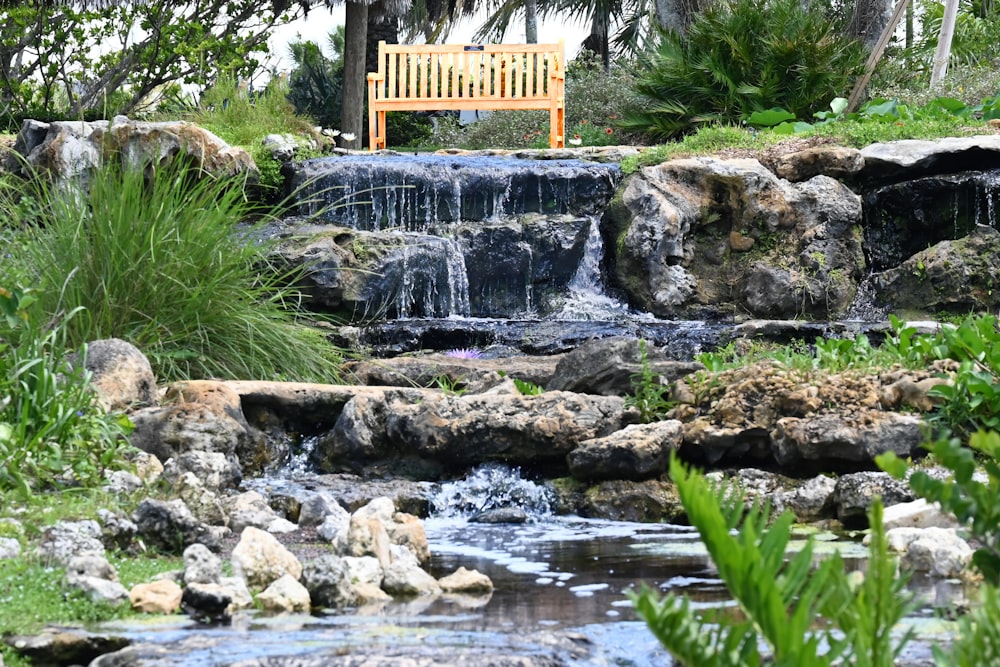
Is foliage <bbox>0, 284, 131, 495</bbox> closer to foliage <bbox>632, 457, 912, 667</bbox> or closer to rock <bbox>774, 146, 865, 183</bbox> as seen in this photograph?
foliage <bbox>632, 457, 912, 667</bbox>

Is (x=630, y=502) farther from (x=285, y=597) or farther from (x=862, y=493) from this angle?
(x=285, y=597)

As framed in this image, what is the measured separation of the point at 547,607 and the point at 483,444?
2.38 metres

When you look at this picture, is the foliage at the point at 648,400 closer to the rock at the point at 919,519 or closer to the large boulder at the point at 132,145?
the rock at the point at 919,519

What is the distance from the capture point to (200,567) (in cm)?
334

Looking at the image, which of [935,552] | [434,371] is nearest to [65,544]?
[935,552]

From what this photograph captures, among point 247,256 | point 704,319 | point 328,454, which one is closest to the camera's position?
point 328,454

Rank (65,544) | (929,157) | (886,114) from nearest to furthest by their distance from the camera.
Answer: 1. (65,544)
2. (929,157)
3. (886,114)

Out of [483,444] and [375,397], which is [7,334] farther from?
[483,444]

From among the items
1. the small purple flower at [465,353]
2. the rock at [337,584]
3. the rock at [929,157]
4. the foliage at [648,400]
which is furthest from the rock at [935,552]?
the rock at [929,157]

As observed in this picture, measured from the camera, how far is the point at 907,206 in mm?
10562

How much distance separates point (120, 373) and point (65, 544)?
2.27 metres

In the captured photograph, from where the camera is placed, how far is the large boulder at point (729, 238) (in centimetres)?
998

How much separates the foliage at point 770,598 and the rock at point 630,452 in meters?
4.01

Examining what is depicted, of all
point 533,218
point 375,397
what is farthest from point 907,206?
point 375,397
